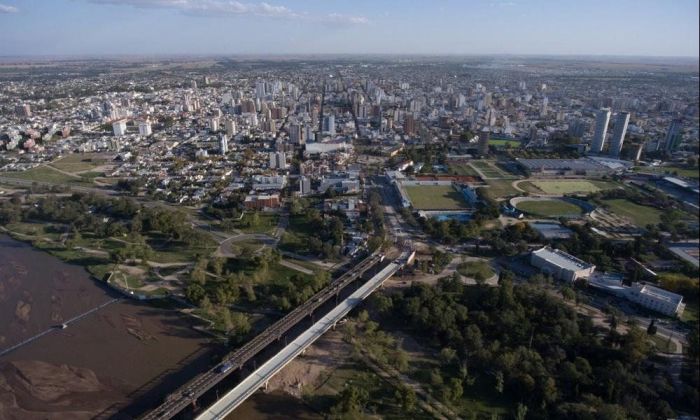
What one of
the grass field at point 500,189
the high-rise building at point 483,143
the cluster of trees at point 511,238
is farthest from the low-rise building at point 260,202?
the high-rise building at point 483,143

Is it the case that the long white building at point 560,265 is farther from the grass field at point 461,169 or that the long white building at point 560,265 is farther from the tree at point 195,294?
the tree at point 195,294

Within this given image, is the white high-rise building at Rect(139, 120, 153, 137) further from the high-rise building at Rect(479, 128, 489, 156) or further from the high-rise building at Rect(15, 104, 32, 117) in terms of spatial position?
the high-rise building at Rect(479, 128, 489, 156)

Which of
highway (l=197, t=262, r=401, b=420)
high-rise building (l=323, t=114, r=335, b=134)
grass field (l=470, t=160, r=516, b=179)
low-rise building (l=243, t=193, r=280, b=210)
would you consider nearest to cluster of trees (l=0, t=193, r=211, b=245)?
low-rise building (l=243, t=193, r=280, b=210)

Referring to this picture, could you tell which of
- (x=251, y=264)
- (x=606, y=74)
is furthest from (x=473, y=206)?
(x=606, y=74)

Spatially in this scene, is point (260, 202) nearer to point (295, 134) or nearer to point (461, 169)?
point (295, 134)

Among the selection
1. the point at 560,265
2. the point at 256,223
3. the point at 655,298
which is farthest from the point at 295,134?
the point at 655,298

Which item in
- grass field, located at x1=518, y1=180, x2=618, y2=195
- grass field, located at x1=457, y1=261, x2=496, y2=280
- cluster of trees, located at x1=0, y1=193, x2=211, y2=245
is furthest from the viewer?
grass field, located at x1=518, y1=180, x2=618, y2=195
